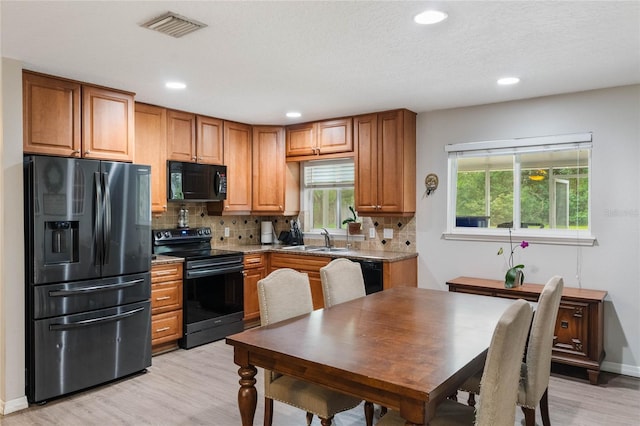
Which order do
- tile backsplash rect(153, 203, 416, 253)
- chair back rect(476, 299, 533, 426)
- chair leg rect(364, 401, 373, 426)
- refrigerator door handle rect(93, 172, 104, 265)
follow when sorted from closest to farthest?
chair back rect(476, 299, 533, 426) → chair leg rect(364, 401, 373, 426) → refrigerator door handle rect(93, 172, 104, 265) → tile backsplash rect(153, 203, 416, 253)

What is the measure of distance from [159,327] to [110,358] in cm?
61

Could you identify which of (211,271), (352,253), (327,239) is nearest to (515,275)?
(352,253)

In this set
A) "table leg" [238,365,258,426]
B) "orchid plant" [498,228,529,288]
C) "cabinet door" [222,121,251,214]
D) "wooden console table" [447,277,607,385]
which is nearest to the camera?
"table leg" [238,365,258,426]

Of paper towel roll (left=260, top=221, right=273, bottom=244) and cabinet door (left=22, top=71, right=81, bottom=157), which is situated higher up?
cabinet door (left=22, top=71, right=81, bottom=157)

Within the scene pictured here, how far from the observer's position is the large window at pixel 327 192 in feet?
17.0

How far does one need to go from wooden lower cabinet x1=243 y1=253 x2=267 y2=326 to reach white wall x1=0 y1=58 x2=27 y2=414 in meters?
2.10

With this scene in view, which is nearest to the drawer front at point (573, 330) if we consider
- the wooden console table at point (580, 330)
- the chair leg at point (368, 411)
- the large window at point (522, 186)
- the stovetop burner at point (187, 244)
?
the wooden console table at point (580, 330)

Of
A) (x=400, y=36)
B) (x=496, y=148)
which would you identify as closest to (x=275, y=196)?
(x=496, y=148)

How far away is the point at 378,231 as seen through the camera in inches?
190

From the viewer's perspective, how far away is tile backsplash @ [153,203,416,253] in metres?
4.61

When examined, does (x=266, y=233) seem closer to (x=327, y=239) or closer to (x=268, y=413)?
(x=327, y=239)

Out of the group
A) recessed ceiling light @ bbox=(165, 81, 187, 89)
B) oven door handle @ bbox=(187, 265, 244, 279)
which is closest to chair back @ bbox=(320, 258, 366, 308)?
oven door handle @ bbox=(187, 265, 244, 279)

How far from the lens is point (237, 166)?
4.96 m

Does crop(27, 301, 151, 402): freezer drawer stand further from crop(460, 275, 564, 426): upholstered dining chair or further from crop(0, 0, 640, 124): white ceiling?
crop(460, 275, 564, 426): upholstered dining chair
